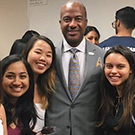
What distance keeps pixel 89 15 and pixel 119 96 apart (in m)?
2.04

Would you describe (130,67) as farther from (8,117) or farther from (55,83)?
(8,117)

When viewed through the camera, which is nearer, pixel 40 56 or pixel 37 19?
pixel 40 56

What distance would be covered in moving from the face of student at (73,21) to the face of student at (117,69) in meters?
0.37

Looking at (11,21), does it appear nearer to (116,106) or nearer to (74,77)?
(74,77)

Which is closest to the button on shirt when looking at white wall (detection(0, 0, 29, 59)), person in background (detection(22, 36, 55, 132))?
person in background (detection(22, 36, 55, 132))

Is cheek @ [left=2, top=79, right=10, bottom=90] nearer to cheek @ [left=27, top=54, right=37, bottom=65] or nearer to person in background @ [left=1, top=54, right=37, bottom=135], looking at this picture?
person in background @ [left=1, top=54, right=37, bottom=135]

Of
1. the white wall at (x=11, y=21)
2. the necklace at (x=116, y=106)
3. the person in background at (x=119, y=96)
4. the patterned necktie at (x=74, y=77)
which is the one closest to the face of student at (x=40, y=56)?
the patterned necktie at (x=74, y=77)

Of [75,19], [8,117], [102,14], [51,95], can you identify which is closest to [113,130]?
[51,95]

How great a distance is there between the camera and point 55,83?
6.94 ft

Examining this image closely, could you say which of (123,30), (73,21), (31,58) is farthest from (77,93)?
(123,30)

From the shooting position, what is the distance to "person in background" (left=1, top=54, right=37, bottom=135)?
1709mm

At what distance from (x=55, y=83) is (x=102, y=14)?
188 cm

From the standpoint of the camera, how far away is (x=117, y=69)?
1.90 m

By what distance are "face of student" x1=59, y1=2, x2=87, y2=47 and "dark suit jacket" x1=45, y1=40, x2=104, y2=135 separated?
247 mm
